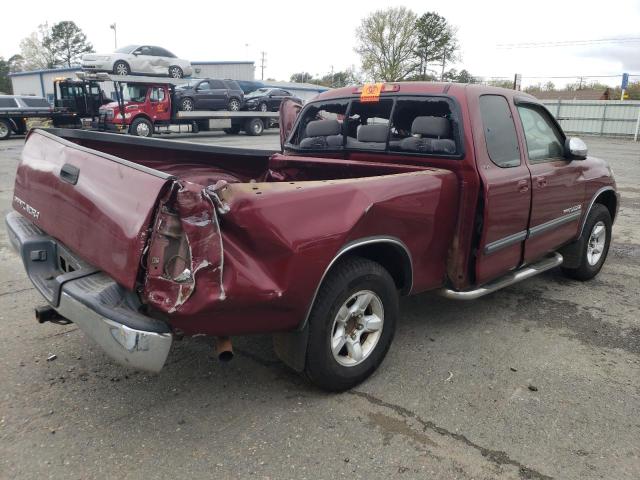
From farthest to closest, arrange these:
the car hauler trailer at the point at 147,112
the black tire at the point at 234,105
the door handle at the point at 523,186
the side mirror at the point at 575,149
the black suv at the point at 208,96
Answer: the black tire at the point at 234,105, the black suv at the point at 208,96, the car hauler trailer at the point at 147,112, the side mirror at the point at 575,149, the door handle at the point at 523,186

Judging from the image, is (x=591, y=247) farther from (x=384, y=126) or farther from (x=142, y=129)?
(x=142, y=129)

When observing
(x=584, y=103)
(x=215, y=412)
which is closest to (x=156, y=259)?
(x=215, y=412)

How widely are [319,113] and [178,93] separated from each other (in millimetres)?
20820

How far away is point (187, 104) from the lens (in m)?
23.9

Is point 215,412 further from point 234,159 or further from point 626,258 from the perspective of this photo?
point 626,258

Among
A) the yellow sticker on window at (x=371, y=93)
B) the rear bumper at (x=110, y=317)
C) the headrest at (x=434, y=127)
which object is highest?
the yellow sticker on window at (x=371, y=93)

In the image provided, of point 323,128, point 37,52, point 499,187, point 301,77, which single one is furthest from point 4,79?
point 499,187

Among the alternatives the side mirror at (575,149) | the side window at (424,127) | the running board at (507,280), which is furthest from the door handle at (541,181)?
the side window at (424,127)

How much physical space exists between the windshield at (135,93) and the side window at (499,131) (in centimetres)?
2022

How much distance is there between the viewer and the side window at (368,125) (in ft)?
13.6

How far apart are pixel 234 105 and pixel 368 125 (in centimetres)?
2258

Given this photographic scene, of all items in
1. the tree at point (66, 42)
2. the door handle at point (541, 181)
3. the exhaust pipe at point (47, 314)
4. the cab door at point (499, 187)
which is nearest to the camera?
the exhaust pipe at point (47, 314)

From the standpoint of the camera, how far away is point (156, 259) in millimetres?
2340

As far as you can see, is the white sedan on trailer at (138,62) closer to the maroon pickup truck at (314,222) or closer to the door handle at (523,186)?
the maroon pickup truck at (314,222)
